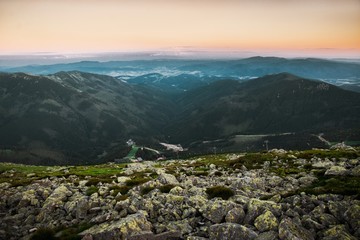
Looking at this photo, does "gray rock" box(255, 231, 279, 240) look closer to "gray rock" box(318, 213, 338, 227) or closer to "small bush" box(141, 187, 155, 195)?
"gray rock" box(318, 213, 338, 227)

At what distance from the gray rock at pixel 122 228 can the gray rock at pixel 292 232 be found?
1098 centimetres

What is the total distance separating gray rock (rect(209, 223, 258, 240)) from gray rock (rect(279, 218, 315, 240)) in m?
2.08

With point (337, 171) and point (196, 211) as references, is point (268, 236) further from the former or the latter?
point (337, 171)

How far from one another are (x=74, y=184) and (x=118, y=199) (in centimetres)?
1615

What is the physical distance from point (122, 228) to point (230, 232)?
8938 millimetres

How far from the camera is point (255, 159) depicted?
63344 millimetres

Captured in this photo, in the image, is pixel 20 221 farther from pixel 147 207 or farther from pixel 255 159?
pixel 255 159

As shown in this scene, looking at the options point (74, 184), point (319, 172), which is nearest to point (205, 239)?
point (319, 172)

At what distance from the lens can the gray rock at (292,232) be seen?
22.3 meters

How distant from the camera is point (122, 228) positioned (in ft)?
81.2

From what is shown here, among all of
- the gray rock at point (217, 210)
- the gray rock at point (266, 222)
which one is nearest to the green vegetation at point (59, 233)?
the gray rock at point (217, 210)

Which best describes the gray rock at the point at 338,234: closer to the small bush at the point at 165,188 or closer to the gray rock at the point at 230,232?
the gray rock at the point at 230,232

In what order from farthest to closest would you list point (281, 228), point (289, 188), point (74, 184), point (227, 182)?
point (74, 184) → point (227, 182) → point (289, 188) → point (281, 228)

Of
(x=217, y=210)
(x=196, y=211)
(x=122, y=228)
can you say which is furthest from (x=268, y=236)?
(x=122, y=228)
